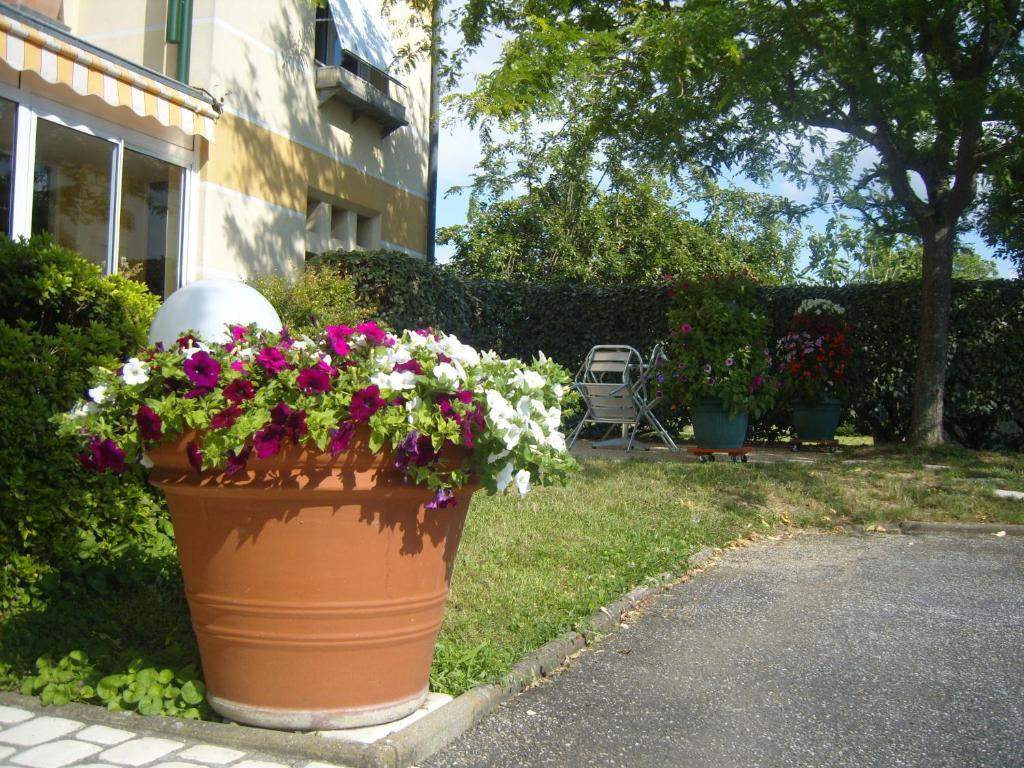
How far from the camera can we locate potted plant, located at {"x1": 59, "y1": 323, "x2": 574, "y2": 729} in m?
2.86

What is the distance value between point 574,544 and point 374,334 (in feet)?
9.72

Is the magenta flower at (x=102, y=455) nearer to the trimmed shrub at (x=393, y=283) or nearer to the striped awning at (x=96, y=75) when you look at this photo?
the striped awning at (x=96, y=75)

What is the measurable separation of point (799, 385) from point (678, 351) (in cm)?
215

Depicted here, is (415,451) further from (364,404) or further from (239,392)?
(239,392)

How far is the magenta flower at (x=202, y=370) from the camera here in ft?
9.46

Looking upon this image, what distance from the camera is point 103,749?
9.36 ft

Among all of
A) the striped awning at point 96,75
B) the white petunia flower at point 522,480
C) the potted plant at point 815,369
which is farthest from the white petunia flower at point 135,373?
the potted plant at point 815,369

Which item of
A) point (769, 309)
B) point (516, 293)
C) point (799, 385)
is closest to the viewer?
point (799, 385)

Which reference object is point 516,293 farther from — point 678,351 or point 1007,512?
point 1007,512

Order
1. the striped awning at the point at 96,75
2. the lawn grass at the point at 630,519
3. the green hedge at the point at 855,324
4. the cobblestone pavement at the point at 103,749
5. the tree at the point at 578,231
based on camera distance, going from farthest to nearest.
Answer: the tree at the point at 578,231
the green hedge at the point at 855,324
the striped awning at the point at 96,75
the lawn grass at the point at 630,519
the cobblestone pavement at the point at 103,749

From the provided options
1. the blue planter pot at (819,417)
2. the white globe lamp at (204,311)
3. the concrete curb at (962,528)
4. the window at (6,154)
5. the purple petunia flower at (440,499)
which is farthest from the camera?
the blue planter pot at (819,417)

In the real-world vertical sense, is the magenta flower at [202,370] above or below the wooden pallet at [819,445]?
above

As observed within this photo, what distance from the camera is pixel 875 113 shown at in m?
10.1

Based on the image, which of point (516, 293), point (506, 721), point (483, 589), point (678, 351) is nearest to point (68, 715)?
point (506, 721)
